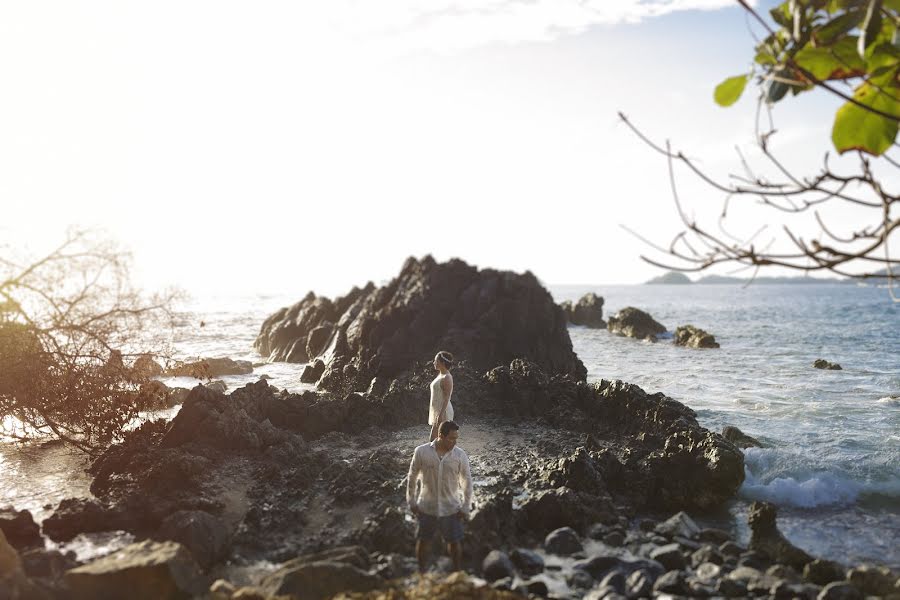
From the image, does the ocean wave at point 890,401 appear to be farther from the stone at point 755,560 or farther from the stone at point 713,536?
the stone at point 755,560

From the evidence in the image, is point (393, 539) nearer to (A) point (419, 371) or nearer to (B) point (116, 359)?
(B) point (116, 359)

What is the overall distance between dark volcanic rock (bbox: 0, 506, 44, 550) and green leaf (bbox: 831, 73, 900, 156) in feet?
34.7

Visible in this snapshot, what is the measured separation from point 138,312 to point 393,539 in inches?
272

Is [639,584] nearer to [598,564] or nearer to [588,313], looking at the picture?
[598,564]

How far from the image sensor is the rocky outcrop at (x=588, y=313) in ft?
187

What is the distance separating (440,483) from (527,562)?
200cm

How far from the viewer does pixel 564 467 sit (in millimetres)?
10930

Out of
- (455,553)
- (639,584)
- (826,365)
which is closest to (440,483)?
(455,553)

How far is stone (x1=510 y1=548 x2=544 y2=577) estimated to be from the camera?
788cm

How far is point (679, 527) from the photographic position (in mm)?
9211

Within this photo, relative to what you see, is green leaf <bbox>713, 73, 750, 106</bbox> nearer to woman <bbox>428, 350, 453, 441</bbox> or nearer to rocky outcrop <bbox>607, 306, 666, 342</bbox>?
woman <bbox>428, 350, 453, 441</bbox>

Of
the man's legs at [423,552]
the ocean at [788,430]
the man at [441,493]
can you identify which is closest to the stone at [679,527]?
the ocean at [788,430]

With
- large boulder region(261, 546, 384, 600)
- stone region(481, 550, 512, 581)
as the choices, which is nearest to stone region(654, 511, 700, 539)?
stone region(481, 550, 512, 581)

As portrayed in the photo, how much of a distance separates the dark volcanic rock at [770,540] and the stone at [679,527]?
2.76 feet
